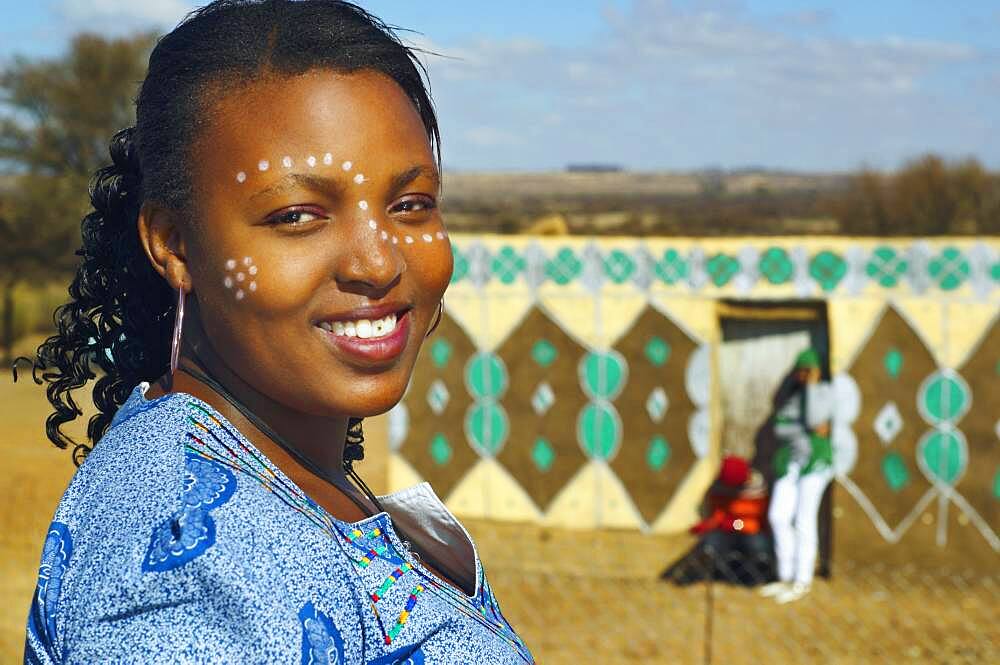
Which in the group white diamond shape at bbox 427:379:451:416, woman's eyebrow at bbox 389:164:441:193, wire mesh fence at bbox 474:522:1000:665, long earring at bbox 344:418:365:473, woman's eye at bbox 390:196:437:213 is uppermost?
woman's eyebrow at bbox 389:164:441:193

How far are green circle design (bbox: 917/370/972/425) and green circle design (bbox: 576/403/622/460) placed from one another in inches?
87.9

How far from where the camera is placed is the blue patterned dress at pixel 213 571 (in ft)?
3.34

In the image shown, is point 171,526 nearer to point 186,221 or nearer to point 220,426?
point 220,426

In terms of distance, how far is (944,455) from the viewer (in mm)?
8031

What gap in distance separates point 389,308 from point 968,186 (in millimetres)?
29146

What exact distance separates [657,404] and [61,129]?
19832 millimetres

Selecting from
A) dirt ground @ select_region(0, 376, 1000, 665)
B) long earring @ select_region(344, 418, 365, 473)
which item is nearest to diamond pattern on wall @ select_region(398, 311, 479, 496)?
dirt ground @ select_region(0, 376, 1000, 665)

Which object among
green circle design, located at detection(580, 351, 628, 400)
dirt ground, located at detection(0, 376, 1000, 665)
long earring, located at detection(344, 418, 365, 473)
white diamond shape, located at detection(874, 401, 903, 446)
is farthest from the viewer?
green circle design, located at detection(580, 351, 628, 400)

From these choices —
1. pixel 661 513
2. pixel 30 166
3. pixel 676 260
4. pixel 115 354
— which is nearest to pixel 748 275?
pixel 676 260

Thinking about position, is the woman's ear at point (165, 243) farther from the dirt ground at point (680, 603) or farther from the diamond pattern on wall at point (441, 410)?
the diamond pattern on wall at point (441, 410)

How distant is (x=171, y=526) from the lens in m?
1.05

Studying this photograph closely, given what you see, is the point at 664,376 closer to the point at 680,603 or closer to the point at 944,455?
the point at 680,603

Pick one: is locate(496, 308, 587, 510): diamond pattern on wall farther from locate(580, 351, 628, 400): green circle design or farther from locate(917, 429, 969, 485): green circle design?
locate(917, 429, 969, 485): green circle design

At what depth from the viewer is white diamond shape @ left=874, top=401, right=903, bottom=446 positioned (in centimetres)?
812
